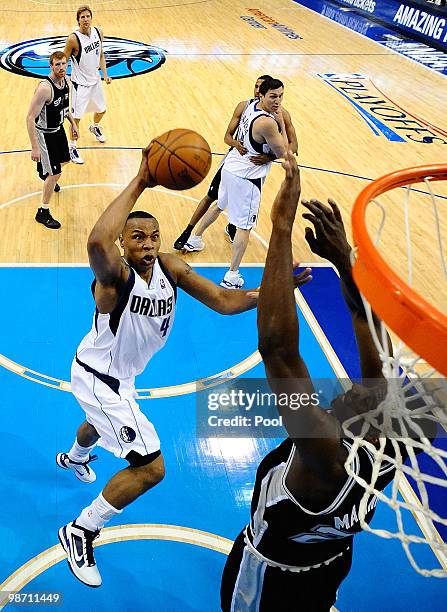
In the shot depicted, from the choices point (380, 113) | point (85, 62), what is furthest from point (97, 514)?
point (380, 113)

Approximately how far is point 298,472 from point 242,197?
436 centimetres

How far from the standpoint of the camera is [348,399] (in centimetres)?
235

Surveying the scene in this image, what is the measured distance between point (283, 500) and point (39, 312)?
394cm

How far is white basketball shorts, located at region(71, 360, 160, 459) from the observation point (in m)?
3.62

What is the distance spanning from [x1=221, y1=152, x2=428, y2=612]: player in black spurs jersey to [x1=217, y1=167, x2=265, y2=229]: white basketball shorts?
379cm

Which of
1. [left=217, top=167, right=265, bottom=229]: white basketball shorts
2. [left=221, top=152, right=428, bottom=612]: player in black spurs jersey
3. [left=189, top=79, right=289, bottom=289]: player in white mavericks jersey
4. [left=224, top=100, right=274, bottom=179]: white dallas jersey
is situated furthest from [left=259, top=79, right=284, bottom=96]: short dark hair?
[left=221, top=152, right=428, bottom=612]: player in black spurs jersey

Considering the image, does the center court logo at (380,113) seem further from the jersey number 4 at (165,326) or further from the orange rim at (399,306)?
the orange rim at (399,306)

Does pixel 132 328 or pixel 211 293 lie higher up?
pixel 211 293

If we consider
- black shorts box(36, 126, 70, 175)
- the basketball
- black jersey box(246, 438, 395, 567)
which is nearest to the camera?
black jersey box(246, 438, 395, 567)

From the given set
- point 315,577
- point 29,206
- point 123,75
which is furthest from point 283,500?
point 123,75

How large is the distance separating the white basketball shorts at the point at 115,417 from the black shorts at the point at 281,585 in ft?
3.24

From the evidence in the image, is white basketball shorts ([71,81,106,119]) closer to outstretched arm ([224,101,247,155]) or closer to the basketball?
outstretched arm ([224,101,247,155])

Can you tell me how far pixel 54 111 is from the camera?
276 inches

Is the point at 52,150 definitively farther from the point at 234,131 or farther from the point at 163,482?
the point at 163,482
